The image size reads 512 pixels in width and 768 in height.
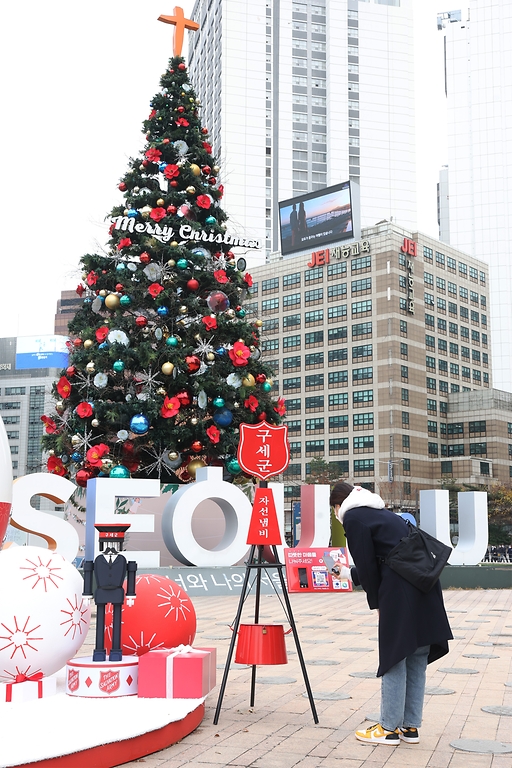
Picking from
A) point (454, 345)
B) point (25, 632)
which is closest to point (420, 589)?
point (25, 632)

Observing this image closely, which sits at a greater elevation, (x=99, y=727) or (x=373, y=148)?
(x=373, y=148)

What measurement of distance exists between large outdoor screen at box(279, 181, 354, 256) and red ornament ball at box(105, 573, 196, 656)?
263 feet

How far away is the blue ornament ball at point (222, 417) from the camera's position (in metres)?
15.8

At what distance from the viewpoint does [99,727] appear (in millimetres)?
4762

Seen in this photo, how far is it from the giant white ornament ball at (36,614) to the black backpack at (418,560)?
2356 millimetres

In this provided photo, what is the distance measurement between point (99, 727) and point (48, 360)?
11224 cm

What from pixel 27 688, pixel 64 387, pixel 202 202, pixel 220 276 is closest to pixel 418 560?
pixel 27 688

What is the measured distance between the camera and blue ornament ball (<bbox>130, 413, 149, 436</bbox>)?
1505 centimetres

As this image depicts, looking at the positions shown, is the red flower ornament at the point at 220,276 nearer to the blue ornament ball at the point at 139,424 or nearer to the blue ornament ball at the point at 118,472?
the blue ornament ball at the point at 139,424

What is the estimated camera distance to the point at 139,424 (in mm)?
15055

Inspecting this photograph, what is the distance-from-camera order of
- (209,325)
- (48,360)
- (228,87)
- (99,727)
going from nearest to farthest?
(99,727)
(209,325)
(48,360)
(228,87)

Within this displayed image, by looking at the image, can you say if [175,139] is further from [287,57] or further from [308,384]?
[287,57]

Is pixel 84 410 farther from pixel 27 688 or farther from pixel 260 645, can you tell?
pixel 27 688

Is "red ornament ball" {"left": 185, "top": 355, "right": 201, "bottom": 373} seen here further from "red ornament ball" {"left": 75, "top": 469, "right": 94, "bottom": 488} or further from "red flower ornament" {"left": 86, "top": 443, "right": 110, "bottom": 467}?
"red ornament ball" {"left": 75, "top": 469, "right": 94, "bottom": 488}
